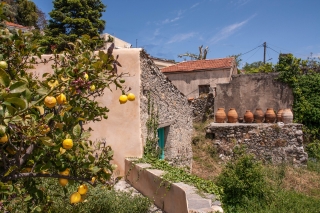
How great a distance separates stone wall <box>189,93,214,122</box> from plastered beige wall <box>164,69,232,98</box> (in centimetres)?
234

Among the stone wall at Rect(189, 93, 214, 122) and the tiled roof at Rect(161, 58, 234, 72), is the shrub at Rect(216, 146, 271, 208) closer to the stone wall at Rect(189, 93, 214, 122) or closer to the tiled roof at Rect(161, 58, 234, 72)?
the stone wall at Rect(189, 93, 214, 122)

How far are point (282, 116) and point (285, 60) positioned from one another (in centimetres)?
286

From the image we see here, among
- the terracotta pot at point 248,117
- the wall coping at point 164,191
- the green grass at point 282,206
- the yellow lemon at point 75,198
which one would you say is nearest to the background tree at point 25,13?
the terracotta pot at point 248,117

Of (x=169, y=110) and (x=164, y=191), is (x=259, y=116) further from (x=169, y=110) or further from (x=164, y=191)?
(x=164, y=191)

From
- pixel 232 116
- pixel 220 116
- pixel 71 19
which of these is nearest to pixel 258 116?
pixel 232 116

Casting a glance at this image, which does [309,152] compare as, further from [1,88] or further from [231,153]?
[1,88]

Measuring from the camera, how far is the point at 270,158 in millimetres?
10281

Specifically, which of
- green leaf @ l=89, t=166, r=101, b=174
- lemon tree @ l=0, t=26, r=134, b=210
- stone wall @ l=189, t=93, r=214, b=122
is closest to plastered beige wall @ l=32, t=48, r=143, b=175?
lemon tree @ l=0, t=26, r=134, b=210

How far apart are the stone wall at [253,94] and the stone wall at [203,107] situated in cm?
72

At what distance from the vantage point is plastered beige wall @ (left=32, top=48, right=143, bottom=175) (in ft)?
16.2

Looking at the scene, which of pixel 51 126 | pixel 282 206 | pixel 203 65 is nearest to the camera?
pixel 51 126

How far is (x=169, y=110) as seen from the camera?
7473 millimetres

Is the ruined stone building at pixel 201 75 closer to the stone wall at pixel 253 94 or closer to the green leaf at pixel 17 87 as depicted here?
the stone wall at pixel 253 94

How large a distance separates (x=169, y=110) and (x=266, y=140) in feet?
17.0
